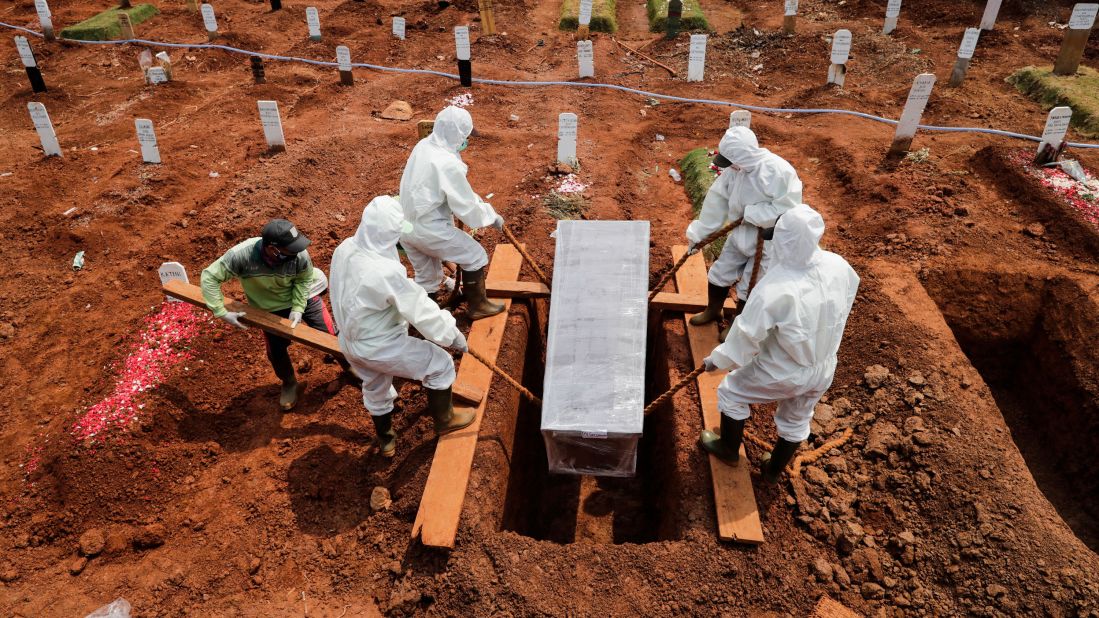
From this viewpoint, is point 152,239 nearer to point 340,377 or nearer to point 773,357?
point 340,377

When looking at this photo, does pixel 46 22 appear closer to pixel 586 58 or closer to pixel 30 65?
pixel 30 65

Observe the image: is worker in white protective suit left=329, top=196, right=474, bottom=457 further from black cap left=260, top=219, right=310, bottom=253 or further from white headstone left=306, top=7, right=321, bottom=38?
white headstone left=306, top=7, right=321, bottom=38

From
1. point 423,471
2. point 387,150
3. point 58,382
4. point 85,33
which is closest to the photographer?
point 423,471

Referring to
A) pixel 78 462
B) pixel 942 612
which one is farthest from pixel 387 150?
pixel 942 612

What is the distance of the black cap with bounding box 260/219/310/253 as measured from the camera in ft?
13.5

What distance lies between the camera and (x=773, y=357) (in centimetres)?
359

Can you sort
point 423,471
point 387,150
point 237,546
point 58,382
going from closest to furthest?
point 237,546
point 423,471
point 58,382
point 387,150

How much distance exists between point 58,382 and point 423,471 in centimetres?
360

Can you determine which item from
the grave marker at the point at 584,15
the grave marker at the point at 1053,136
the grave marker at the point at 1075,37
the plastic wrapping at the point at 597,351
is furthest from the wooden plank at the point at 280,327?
the grave marker at the point at 1075,37

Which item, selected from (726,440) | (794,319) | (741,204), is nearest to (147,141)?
(741,204)

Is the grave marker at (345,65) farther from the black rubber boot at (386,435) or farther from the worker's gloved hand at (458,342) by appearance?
the worker's gloved hand at (458,342)

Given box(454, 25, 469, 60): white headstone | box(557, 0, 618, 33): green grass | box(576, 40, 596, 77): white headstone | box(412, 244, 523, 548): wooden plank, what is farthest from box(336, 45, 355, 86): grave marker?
box(412, 244, 523, 548): wooden plank

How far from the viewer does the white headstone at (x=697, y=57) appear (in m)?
10.5

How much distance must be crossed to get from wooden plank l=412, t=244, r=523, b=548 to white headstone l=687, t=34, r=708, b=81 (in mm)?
7379
